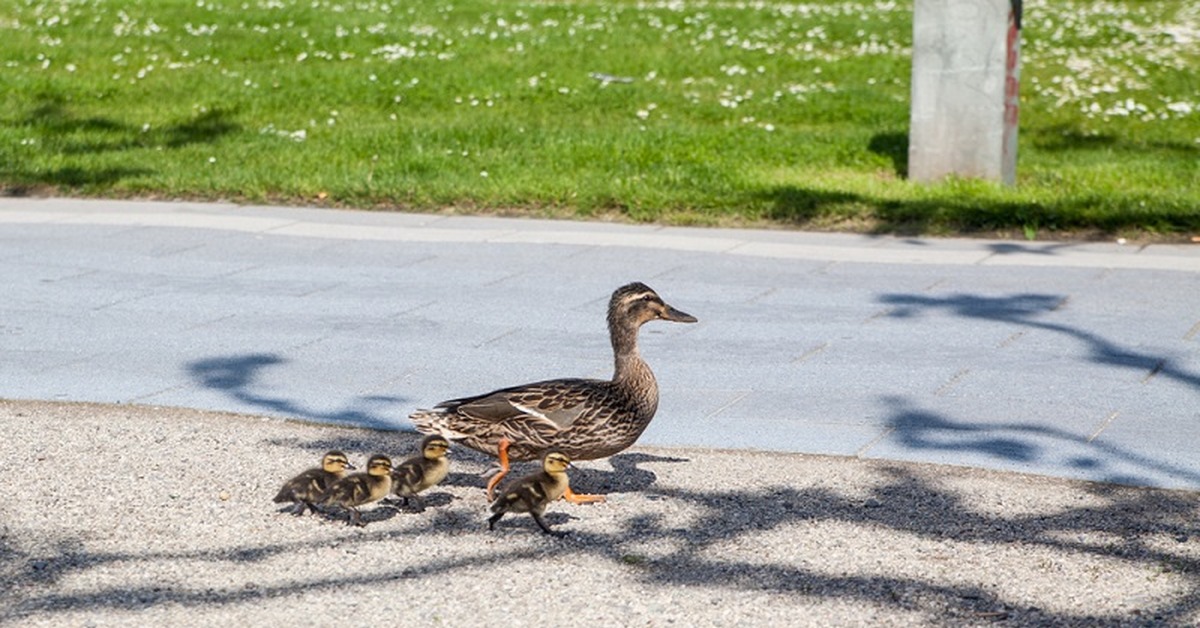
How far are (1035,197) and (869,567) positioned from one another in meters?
7.35

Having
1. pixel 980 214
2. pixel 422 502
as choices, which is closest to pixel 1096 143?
pixel 980 214

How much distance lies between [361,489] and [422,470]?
29cm

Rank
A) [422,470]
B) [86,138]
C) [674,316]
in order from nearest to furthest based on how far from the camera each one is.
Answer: [422,470], [674,316], [86,138]

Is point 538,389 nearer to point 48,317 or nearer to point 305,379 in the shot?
point 305,379

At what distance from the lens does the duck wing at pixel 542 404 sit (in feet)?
20.8

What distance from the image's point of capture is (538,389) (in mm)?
6473

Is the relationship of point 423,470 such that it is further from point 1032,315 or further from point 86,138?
point 86,138

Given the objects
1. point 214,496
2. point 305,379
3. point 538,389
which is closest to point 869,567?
point 538,389

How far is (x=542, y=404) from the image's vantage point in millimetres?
6387

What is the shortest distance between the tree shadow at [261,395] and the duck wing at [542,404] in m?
1.11

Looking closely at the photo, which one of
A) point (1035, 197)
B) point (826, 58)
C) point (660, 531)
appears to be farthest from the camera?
point (826, 58)

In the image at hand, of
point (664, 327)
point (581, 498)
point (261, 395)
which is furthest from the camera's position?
point (664, 327)

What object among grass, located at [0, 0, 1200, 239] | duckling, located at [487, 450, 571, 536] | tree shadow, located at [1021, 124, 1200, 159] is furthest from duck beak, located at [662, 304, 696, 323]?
tree shadow, located at [1021, 124, 1200, 159]

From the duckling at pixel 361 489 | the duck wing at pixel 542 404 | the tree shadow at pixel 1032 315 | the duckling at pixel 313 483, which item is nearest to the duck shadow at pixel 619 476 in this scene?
the duck wing at pixel 542 404
